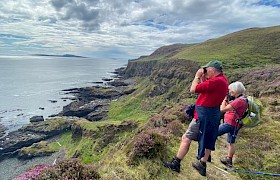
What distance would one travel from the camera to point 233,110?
21.3ft

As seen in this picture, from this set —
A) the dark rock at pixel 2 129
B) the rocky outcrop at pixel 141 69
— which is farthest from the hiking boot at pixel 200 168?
the rocky outcrop at pixel 141 69

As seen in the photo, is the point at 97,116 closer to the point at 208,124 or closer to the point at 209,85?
the point at 208,124

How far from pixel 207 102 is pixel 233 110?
5.63 feet

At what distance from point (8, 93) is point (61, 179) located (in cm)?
11153

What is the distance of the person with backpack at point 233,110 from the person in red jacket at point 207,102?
4.17 ft

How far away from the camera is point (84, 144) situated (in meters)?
39.0

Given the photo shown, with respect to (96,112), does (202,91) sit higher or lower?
higher

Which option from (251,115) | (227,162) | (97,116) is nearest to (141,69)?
(97,116)

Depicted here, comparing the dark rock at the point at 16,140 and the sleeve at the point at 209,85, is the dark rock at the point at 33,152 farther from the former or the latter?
the sleeve at the point at 209,85

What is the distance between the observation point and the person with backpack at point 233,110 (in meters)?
6.49

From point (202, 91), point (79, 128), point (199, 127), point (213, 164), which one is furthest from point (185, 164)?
point (79, 128)

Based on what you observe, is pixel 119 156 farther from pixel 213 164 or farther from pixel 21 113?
pixel 21 113

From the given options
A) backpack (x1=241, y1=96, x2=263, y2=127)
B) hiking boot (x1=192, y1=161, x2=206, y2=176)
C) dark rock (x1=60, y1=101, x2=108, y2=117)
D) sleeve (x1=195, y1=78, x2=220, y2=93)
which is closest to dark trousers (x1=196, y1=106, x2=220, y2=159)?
sleeve (x1=195, y1=78, x2=220, y2=93)

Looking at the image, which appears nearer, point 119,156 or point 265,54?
point 119,156
